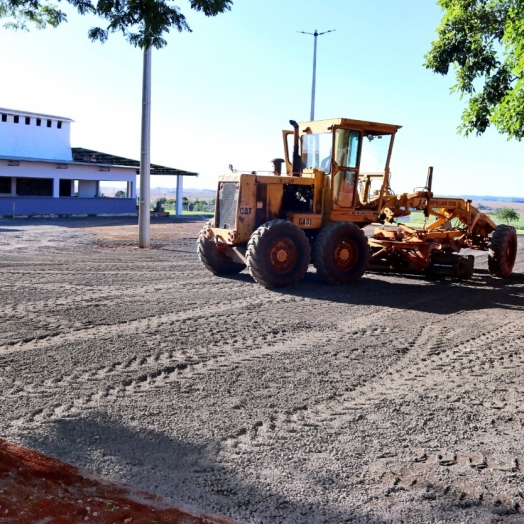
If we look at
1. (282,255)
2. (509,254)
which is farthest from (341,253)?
(509,254)

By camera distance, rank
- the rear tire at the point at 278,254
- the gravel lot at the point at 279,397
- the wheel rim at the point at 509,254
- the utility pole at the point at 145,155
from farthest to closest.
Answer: the utility pole at the point at 145,155 → the wheel rim at the point at 509,254 → the rear tire at the point at 278,254 → the gravel lot at the point at 279,397

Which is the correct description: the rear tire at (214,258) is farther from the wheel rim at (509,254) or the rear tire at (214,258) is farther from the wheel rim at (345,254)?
the wheel rim at (509,254)

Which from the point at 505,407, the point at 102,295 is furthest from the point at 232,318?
the point at 505,407

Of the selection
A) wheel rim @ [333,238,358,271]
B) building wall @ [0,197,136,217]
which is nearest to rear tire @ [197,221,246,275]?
wheel rim @ [333,238,358,271]

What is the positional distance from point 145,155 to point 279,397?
1626cm

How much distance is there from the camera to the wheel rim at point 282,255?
14.0 metres

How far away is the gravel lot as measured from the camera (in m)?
5.18

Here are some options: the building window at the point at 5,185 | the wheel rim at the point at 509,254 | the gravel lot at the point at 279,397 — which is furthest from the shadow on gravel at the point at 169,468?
the building window at the point at 5,185

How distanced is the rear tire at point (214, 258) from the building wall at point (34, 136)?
28792mm

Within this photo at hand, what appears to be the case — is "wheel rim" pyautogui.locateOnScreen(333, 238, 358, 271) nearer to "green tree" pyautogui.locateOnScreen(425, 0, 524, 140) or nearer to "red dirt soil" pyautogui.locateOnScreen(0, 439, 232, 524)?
"green tree" pyautogui.locateOnScreen(425, 0, 524, 140)

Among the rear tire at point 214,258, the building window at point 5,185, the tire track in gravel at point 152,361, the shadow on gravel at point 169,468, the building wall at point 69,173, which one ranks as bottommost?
the shadow on gravel at point 169,468

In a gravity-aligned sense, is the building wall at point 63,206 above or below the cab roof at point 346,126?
below

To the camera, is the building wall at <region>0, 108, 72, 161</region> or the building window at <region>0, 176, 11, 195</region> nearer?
the building wall at <region>0, 108, 72, 161</region>

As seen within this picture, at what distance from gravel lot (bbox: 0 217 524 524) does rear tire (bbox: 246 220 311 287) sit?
0.48m
